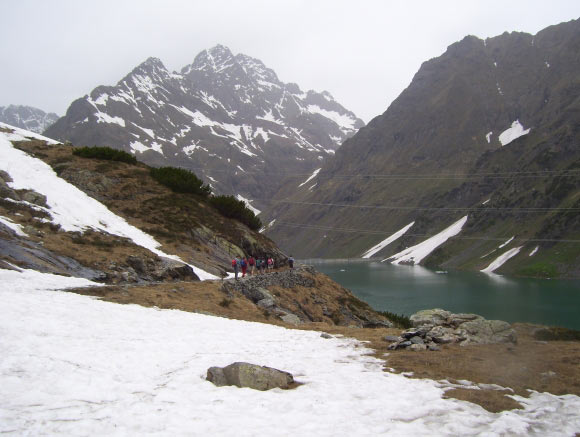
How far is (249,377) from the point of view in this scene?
13.6m

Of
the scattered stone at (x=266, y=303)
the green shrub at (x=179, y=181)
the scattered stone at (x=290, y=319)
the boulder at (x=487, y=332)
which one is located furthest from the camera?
the green shrub at (x=179, y=181)

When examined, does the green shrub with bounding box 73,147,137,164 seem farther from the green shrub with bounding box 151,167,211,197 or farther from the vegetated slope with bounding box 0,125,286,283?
the green shrub with bounding box 151,167,211,197

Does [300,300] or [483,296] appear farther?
[483,296]

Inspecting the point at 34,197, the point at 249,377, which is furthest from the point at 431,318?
the point at 34,197

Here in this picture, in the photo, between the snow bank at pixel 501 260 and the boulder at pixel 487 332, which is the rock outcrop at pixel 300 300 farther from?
the snow bank at pixel 501 260

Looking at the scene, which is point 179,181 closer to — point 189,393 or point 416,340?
point 416,340

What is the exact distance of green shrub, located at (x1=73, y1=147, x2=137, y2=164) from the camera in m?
Answer: 51.9

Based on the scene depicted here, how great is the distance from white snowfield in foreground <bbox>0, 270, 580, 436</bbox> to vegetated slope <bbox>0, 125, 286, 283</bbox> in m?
10.1

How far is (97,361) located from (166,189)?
122 ft

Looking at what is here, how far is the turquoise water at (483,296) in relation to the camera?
84125 millimetres

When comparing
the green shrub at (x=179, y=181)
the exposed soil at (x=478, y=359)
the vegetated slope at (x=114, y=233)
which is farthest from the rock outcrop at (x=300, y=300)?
the green shrub at (x=179, y=181)

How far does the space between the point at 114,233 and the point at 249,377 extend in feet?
88.9

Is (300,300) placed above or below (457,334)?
below

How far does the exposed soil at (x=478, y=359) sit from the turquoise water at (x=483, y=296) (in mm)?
63758
